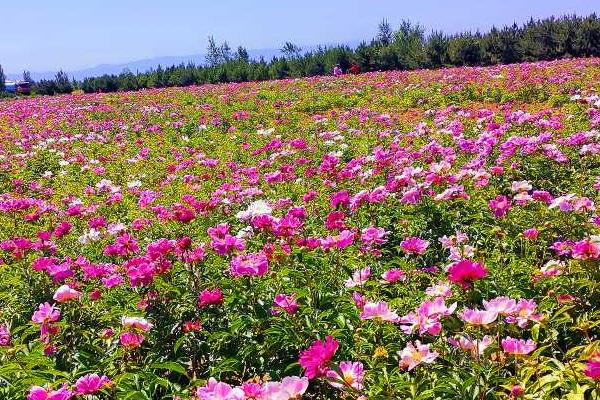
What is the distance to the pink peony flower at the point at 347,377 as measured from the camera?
1.92 meters

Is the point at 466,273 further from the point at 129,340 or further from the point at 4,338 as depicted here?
the point at 4,338

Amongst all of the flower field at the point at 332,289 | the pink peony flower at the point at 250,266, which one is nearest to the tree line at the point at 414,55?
the flower field at the point at 332,289

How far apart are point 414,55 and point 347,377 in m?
33.9

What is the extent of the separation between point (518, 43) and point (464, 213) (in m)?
29.8

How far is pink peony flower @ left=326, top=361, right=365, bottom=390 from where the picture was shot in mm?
1921

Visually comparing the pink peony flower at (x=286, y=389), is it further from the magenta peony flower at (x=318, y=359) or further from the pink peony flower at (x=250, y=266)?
the pink peony flower at (x=250, y=266)

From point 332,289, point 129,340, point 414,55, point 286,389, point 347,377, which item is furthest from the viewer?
point 414,55

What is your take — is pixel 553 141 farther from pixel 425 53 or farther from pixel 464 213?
pixel 425 53

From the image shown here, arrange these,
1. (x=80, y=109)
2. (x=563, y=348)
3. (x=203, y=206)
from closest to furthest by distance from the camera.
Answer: (x=563, y=348) → (x=203, y=206) → (x=80, y=109)

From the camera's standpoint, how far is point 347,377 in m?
2.07

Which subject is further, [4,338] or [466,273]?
[4,338]

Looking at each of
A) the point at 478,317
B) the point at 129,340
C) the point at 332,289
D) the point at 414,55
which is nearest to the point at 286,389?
the point at 478,317

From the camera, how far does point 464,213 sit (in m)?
4.81

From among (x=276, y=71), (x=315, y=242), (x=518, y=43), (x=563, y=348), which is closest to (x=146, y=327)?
(x=315, y=242)
